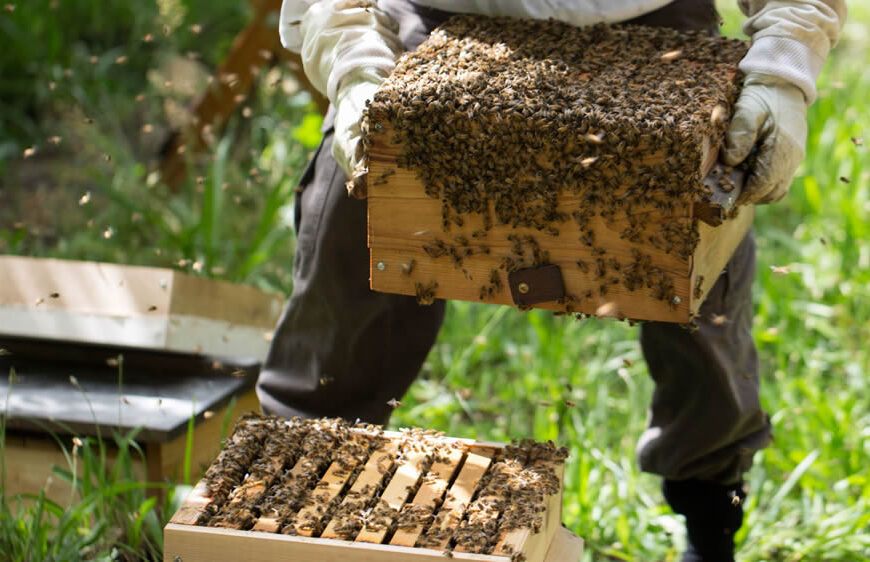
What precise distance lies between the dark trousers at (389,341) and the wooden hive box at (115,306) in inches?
20.6

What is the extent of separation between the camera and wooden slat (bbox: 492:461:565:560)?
5.67 feet

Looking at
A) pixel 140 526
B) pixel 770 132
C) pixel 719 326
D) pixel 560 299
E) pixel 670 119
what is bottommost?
pixel 140 526

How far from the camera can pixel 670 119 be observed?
174 cm

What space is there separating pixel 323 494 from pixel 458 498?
0.25m

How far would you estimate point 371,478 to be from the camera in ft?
6.40

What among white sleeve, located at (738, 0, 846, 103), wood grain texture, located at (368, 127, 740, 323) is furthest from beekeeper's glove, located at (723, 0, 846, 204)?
wood grain texture, located at (368, 127, 740, 323)

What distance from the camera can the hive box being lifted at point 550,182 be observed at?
1.77 meters

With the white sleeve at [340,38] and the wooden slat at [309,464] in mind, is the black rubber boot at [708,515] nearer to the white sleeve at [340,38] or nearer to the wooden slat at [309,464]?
the wooden slat at [309,464]

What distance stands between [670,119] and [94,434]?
1.66m

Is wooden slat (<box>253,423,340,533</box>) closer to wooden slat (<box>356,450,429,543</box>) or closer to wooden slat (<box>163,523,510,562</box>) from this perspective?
wooden slat (<box>163,523,510,562</box>)

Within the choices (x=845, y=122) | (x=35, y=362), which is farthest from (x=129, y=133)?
(x=845, y=122)

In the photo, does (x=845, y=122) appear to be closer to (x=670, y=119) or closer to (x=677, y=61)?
(x=677, y=61)

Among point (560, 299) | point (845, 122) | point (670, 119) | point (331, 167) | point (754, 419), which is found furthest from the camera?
point (845, 122)

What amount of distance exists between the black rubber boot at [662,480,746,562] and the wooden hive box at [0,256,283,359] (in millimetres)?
1224
